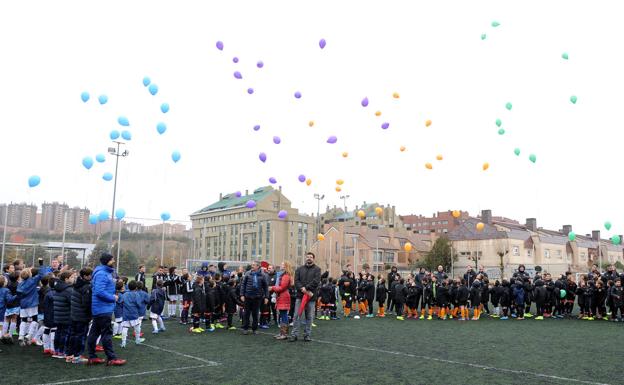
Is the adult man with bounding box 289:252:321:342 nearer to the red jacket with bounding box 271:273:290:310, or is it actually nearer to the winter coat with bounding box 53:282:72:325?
the red jacket with bounding box 271:273:290:310

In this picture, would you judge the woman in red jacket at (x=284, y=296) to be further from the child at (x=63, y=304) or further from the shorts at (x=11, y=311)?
the shorts at (x=11, y=311)

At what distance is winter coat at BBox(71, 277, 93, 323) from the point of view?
27.6 feet

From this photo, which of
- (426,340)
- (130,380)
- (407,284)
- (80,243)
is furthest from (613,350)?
(80,243)

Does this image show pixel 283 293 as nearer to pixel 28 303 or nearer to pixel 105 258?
pixel 105 258

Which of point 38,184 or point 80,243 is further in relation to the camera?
point 80,243

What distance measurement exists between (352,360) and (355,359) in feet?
0.40

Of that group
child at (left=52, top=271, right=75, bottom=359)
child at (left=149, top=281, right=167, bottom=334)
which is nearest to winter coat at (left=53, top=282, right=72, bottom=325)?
child at (left=52, top=271, right=75, bottom=359)

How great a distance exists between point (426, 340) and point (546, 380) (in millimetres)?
4346

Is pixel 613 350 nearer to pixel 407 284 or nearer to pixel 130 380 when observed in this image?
pixel 407 284

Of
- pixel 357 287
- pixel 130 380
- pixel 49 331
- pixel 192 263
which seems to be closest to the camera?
pixel 130 380

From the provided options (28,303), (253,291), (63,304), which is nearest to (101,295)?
(63,304)

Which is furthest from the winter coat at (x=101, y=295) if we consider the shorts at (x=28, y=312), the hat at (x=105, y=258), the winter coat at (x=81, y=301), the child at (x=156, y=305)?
the child at (x=156, y=305)

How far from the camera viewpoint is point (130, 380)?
7191 mm

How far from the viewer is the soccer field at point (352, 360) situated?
24.5 ft
